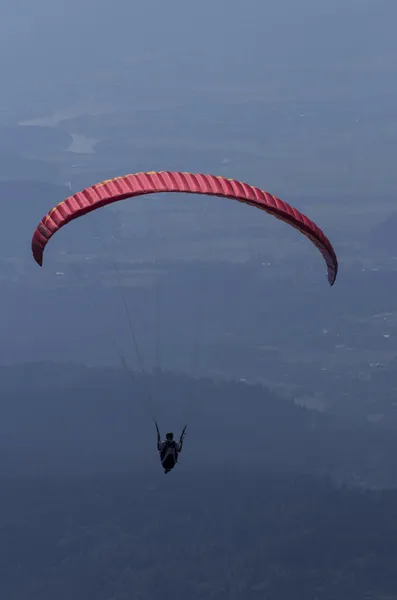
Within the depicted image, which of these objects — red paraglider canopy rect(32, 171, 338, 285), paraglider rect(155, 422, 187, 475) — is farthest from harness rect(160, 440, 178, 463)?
red paraglider canopy rect(32, 171, 338, 285)

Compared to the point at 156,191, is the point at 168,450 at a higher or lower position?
lower

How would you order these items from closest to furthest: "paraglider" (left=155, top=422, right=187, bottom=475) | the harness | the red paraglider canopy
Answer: the red paraglider canopy < "paraglider" (left=155, top=422, right=187, bottom=475) < the harness

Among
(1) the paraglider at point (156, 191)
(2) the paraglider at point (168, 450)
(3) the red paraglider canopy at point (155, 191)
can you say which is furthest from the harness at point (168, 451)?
(3) the red paraglider canopy at point (155, 191)

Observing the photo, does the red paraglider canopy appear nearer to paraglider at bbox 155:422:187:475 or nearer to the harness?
paraglider at bbox 155:422:187:475

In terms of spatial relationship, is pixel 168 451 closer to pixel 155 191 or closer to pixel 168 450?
pixel 168 450

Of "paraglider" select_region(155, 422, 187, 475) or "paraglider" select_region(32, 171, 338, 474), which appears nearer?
"paraglider" select_region(32, 171, 338, 474)

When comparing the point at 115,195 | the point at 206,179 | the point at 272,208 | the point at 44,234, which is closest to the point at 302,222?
the point at 272,208

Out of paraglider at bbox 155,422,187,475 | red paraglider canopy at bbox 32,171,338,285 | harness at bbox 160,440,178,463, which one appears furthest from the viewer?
harness at bbox 160,440,178,463

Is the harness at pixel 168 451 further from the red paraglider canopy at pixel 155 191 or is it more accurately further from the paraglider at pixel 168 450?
the red paraglider canopy at pixel 155 191

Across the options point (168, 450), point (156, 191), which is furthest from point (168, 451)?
point (156, 191)

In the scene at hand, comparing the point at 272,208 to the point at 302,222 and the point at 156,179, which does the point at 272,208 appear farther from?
the point at 156,179

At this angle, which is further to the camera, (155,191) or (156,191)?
(156,191)
